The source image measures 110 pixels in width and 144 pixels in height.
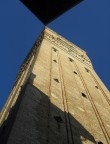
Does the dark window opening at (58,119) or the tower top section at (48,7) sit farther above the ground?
the tower top section at (48,7)

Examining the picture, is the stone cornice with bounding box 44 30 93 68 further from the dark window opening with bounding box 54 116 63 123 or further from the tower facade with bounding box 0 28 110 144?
the dark window opening with bounding box 54 116 63 123

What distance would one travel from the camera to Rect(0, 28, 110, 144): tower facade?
7.69 meters

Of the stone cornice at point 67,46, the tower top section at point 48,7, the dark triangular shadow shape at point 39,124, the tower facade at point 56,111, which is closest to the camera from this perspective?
the tower top section at point 48,7

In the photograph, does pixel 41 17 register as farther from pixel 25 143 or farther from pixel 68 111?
pixel 68 111

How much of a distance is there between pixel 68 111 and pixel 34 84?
1604 millimetres

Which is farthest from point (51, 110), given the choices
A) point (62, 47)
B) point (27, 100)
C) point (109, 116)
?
point (62, 47)

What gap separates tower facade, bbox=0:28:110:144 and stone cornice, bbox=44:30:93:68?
237 inches

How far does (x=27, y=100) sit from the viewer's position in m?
9.13

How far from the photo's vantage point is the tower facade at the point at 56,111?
7.69 m

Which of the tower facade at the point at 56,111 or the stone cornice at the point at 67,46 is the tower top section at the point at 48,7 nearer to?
the tower facade at the point at 56,111

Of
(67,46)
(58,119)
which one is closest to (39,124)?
(58,119)

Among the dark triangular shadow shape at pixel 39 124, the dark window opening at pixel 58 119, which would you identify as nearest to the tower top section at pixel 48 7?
the dark triangular shadow shape at pixel 39 124

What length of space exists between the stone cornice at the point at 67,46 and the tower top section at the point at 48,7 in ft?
59.9

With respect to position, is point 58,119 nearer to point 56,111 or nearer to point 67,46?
point 56,111
